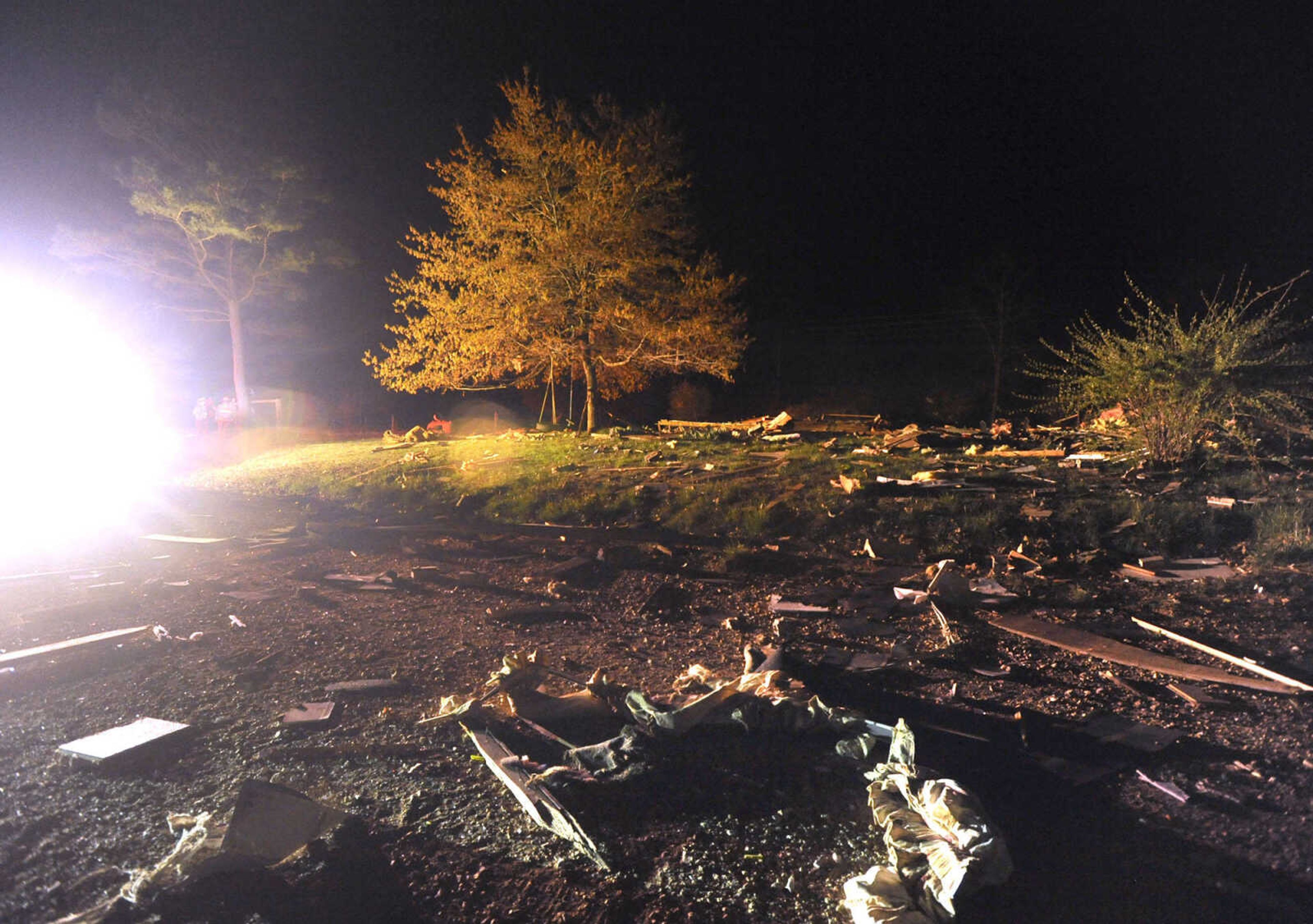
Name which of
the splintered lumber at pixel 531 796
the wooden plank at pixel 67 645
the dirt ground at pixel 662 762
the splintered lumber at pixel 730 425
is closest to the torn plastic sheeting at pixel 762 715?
the dirt ground at pixel 662 762

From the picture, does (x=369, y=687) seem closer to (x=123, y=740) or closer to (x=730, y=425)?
(x=123, y=740)

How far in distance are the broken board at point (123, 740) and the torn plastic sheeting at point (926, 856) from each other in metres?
3.41

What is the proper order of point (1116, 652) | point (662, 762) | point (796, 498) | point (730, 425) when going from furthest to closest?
point (730, 425) < point (796, 498) < point (1116, 652) < point (662, 762)

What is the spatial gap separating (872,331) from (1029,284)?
4364 millimetres

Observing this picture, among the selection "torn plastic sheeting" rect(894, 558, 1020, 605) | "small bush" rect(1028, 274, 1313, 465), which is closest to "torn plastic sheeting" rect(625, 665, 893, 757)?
"torn plastic sheeting" rect(894, 558, 1020, 605)

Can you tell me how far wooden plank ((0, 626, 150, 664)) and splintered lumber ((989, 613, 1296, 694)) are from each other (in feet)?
20.9

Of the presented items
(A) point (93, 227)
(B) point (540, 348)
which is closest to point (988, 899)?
(B) point (540, 348)

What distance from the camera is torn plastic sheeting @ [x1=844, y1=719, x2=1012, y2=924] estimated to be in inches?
100

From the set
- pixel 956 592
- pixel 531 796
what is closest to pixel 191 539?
pixel 531 796

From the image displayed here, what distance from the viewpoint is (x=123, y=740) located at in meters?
3.94

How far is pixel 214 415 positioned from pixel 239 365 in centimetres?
180

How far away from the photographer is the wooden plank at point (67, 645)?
17.6 feet

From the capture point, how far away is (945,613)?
566 cm

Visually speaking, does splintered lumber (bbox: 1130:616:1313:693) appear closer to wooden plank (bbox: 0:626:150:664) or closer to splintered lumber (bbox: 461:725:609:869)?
splintered lumber (bbox: 461:725:609:869)
